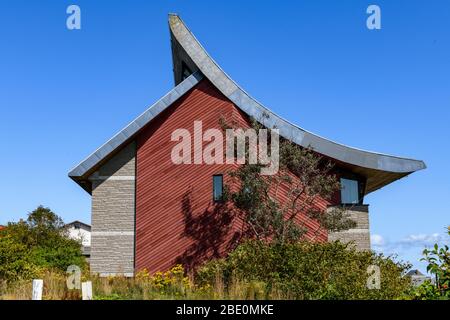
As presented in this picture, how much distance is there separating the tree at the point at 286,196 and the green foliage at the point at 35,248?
7527 mm

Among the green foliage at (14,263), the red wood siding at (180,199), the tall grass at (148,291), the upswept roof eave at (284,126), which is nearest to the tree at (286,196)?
the upswept roof eave at (284,126)

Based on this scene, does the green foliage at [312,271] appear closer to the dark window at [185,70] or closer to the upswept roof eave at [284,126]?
the upswept roof eave at [284,126]

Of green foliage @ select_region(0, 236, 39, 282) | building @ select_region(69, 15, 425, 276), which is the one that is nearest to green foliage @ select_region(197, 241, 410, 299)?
building @ select_region(69, 15, 425, 276)

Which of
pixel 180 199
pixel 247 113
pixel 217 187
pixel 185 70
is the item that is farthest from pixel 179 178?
pixel 185 70

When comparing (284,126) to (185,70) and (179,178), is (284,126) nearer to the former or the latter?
(179,178)

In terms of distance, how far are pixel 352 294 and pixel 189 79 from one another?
12.0 meters

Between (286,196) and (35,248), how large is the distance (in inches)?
819

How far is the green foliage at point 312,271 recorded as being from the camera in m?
13.8

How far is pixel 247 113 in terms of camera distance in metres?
21.8

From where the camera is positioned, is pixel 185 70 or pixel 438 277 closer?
pixel 438 277

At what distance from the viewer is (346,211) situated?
21453 mm

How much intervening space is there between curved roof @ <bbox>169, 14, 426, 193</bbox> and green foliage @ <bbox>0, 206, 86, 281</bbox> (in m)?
9.66
